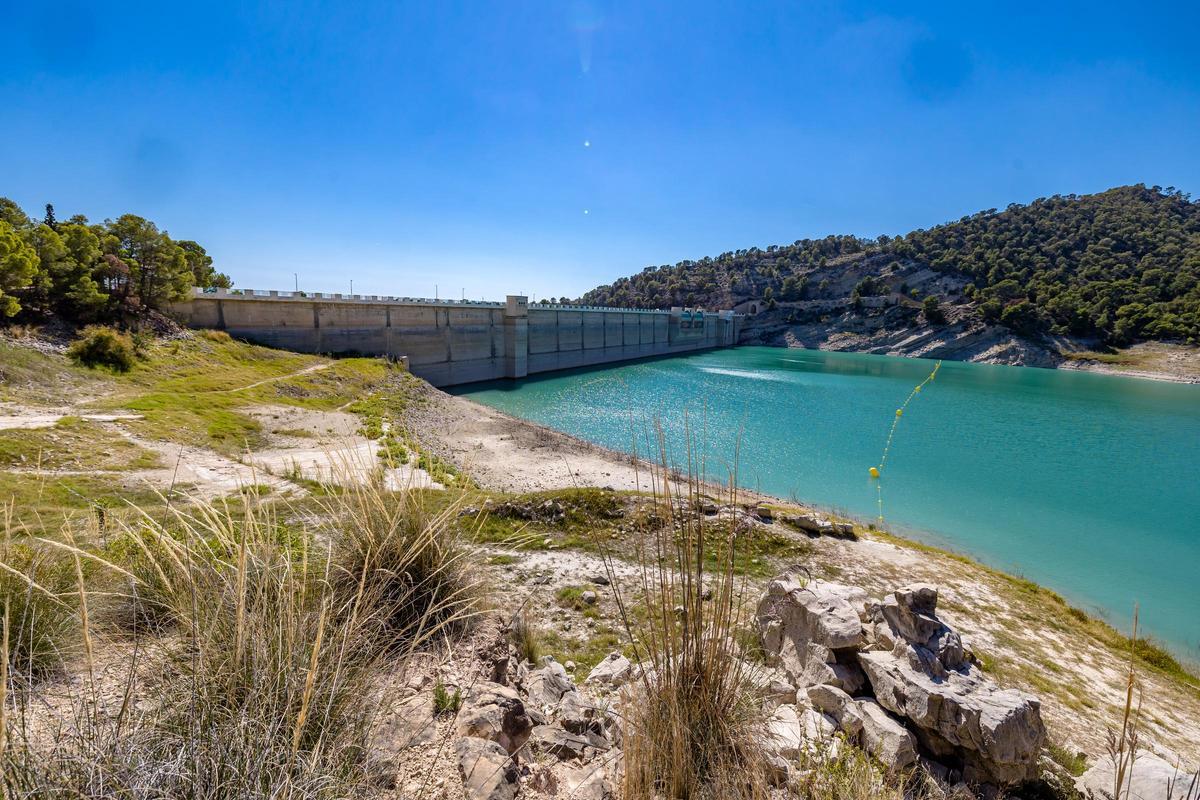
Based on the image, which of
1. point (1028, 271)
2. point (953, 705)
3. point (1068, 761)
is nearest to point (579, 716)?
point (953, 705)

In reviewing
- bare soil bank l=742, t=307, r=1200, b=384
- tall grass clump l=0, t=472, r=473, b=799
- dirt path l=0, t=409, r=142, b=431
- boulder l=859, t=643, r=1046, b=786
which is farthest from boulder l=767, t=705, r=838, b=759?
bare soil bank l=742, t=307, r=1200, b=384

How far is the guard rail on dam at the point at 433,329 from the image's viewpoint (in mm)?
33094

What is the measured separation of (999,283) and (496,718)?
10319 centimetres

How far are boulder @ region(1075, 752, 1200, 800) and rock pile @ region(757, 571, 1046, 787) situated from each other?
16.5 inches

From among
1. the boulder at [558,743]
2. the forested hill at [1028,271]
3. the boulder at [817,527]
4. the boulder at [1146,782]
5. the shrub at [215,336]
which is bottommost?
the boulder at [817,527]

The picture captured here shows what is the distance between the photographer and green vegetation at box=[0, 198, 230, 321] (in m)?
20.0

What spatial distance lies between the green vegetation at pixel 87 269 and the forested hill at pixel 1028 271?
95479mm

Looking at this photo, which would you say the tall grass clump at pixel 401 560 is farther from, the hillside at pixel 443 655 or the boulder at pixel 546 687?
the boulder at pixel 546 687

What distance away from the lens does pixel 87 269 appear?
936 inches

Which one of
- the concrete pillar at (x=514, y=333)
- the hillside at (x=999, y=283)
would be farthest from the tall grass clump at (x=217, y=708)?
the hillside at (x=999, y=283)

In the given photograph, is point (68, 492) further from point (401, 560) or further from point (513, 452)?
point (513, 452)

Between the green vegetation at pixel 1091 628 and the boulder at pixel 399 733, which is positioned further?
the green vegetation at pixel 1091 628

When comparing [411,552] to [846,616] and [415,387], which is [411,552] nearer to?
[846,616]

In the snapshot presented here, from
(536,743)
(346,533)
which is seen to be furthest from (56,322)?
(536,743)
